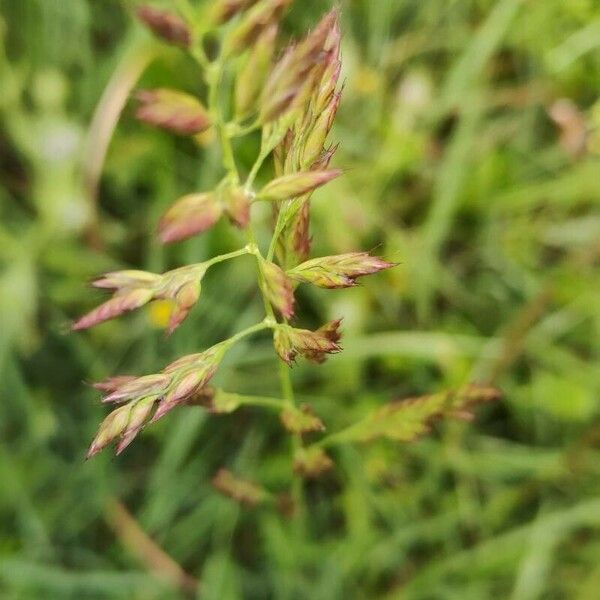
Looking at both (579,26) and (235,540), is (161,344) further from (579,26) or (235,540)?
(579,26)

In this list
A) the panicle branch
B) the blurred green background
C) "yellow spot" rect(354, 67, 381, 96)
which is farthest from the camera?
"yellow spot" rect(354, 67, 381, 96)

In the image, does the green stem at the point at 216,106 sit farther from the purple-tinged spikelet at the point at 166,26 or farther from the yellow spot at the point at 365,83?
the yellow spot at the point at 365,83

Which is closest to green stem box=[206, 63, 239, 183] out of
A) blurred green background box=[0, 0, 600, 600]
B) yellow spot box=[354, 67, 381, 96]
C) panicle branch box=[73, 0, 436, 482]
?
panicle branch box=[73, 0, 436, 482]

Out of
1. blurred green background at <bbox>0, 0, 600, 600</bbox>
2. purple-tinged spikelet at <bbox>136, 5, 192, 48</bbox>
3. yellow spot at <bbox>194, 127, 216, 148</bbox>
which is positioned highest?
purple-tinged spikelet at <bbox>136, 5, 192, 48</bbox>

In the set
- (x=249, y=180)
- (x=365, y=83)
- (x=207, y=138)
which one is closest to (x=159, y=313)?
(x=207, y=138)

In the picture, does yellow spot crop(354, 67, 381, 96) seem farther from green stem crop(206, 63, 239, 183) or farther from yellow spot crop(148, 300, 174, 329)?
green stem crop(206, 63, 239, 183)

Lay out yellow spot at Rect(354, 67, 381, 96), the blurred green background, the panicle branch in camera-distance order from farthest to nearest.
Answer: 1. yellow spot at Rect(354, 67, 381, 96)
2. the blurred green background
3. the panicle branch

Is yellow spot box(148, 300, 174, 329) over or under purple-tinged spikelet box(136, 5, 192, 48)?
under

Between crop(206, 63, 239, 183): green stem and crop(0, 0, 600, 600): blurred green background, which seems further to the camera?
crop(0, 0, 600, 600): blurred green background
